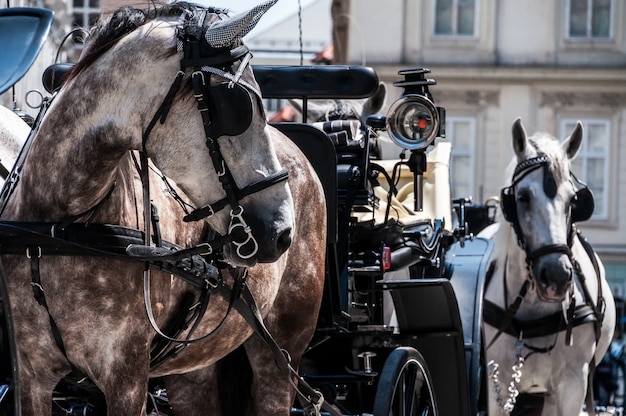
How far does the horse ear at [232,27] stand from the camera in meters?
3.72

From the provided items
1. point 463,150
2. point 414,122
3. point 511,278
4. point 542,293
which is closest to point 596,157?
point 463,150

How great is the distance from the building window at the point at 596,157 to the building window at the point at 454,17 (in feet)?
9.74

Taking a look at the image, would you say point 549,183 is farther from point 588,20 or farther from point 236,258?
point 588,20

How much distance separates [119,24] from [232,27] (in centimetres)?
42

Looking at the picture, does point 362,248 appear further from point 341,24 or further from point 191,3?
point 341,24

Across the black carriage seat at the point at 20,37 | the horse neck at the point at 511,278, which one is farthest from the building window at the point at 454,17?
the black carriage seat at the point at 20,37

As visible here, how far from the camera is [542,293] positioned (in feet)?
23.6

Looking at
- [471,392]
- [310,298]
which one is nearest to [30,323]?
[310,298]

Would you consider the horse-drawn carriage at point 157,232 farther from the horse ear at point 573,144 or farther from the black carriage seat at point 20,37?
the horse ear at point 573,144

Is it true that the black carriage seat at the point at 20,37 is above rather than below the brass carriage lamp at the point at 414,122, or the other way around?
above

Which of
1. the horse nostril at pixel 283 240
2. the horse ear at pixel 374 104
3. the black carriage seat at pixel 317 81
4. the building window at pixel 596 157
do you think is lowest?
the building window at pixel 596 157

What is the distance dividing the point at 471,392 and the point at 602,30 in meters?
22.0

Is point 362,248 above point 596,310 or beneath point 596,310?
above

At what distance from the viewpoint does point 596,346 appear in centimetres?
802
